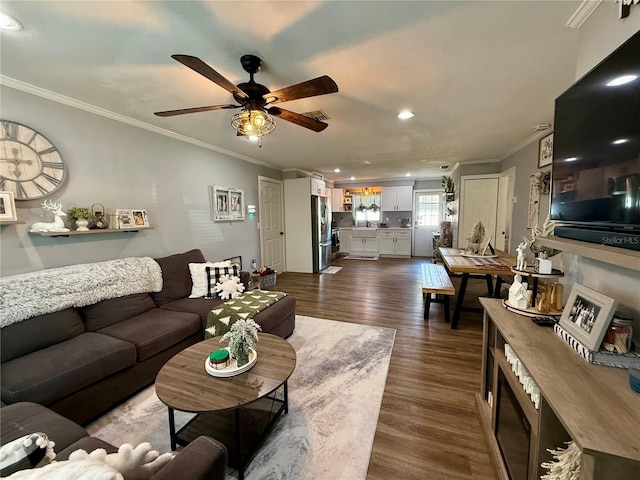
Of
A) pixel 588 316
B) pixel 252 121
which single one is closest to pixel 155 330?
pixel 252 121

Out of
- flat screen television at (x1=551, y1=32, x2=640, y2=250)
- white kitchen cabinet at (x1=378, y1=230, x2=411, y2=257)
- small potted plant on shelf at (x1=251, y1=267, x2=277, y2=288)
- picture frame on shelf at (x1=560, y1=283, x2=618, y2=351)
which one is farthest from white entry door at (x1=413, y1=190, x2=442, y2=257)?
picture frame on shelf at (x1=560, y1=283, x2=618, y2=351)

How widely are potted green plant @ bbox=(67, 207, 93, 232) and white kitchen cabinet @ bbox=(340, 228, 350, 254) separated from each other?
6744mm

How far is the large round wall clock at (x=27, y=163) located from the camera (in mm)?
1976

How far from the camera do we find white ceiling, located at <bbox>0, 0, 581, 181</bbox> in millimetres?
1356

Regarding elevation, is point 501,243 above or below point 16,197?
below

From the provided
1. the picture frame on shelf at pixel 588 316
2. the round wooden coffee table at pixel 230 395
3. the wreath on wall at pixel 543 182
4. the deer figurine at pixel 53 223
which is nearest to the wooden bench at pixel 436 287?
the wreath on wall at pixel 543 182

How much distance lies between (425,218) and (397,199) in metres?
1.05

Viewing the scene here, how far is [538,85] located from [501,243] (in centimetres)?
351

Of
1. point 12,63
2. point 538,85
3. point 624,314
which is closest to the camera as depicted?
point 624,314

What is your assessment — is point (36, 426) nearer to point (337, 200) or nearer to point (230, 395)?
point (230, 395)

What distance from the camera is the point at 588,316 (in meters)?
1.07

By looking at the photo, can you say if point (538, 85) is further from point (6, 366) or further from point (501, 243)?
point (6, 366)

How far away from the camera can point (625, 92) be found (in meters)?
0.95

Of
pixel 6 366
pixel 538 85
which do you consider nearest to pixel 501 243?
pixel 538 85
